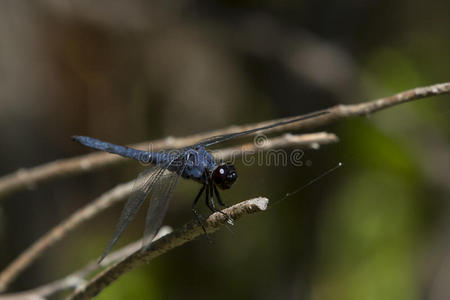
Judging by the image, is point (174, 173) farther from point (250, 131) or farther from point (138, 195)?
point (250, 131)

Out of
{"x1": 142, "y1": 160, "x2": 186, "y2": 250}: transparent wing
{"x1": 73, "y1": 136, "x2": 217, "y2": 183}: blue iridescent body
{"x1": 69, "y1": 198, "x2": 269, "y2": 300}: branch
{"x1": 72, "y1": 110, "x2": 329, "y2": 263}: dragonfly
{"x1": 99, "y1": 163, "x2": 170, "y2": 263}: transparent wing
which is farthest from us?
{"x1": 73, "y1": 136, "x2": 217, "y2": 183}: blue iridescent body

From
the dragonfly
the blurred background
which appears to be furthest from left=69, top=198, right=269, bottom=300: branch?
the blurred background

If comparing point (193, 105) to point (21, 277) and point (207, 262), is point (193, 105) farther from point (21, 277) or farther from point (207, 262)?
point (21, 277)

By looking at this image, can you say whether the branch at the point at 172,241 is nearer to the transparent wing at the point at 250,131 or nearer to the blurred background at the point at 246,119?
the transparent wing at the point at 250,131

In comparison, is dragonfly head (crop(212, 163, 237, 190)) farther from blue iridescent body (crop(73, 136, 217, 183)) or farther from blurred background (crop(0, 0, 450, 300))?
blurred background (crop(0, 0, 450, 300))

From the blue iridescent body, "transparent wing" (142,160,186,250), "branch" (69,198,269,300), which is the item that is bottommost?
"branch" (69,198,269,300)

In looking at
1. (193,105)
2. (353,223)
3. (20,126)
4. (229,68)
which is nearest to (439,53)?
(353,223)

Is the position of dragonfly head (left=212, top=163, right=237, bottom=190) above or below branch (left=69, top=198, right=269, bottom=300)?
above
